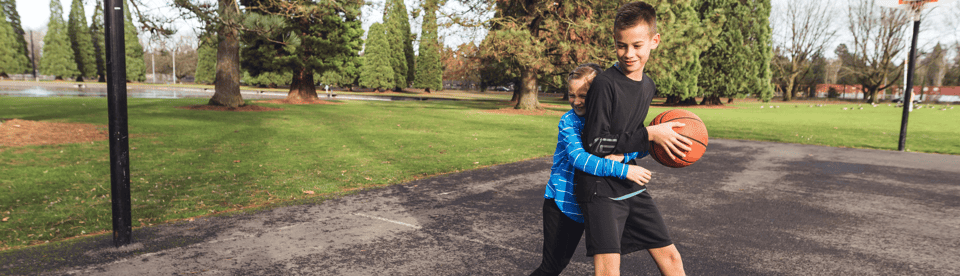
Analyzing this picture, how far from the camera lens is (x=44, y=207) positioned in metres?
5.47

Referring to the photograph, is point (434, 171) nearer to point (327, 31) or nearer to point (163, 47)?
point (163, 47)

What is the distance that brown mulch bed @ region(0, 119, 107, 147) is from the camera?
10.4 metres

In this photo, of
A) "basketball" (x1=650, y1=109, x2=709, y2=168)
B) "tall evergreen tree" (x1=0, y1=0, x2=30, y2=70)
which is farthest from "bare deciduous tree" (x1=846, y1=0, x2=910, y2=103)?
"tall evergreen tree" (x1=0, y1=0, x2=30, y2=70)

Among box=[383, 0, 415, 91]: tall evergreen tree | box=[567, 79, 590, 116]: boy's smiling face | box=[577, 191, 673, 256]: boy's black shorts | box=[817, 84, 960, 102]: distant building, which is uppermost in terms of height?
box=[383, 0, 415, 91]: tall evergreen tree

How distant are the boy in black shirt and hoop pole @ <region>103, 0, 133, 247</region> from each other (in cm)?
367

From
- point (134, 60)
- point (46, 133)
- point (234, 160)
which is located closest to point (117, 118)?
point (234, 160)

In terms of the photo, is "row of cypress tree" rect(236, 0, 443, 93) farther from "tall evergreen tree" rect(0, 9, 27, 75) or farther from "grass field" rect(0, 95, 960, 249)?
"tall evergreen tree" rect(0, 9, 27, 75)

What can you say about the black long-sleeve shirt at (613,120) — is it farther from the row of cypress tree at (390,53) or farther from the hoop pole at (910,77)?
the row of cypress tree at (390,53)

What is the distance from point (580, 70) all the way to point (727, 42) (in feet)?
143

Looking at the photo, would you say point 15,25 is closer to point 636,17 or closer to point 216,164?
point 216,164

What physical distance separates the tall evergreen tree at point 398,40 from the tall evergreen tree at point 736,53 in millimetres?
32024

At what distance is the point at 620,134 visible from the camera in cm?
220

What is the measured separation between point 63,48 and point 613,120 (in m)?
77.9

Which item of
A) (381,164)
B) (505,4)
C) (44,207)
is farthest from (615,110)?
(505,4)
